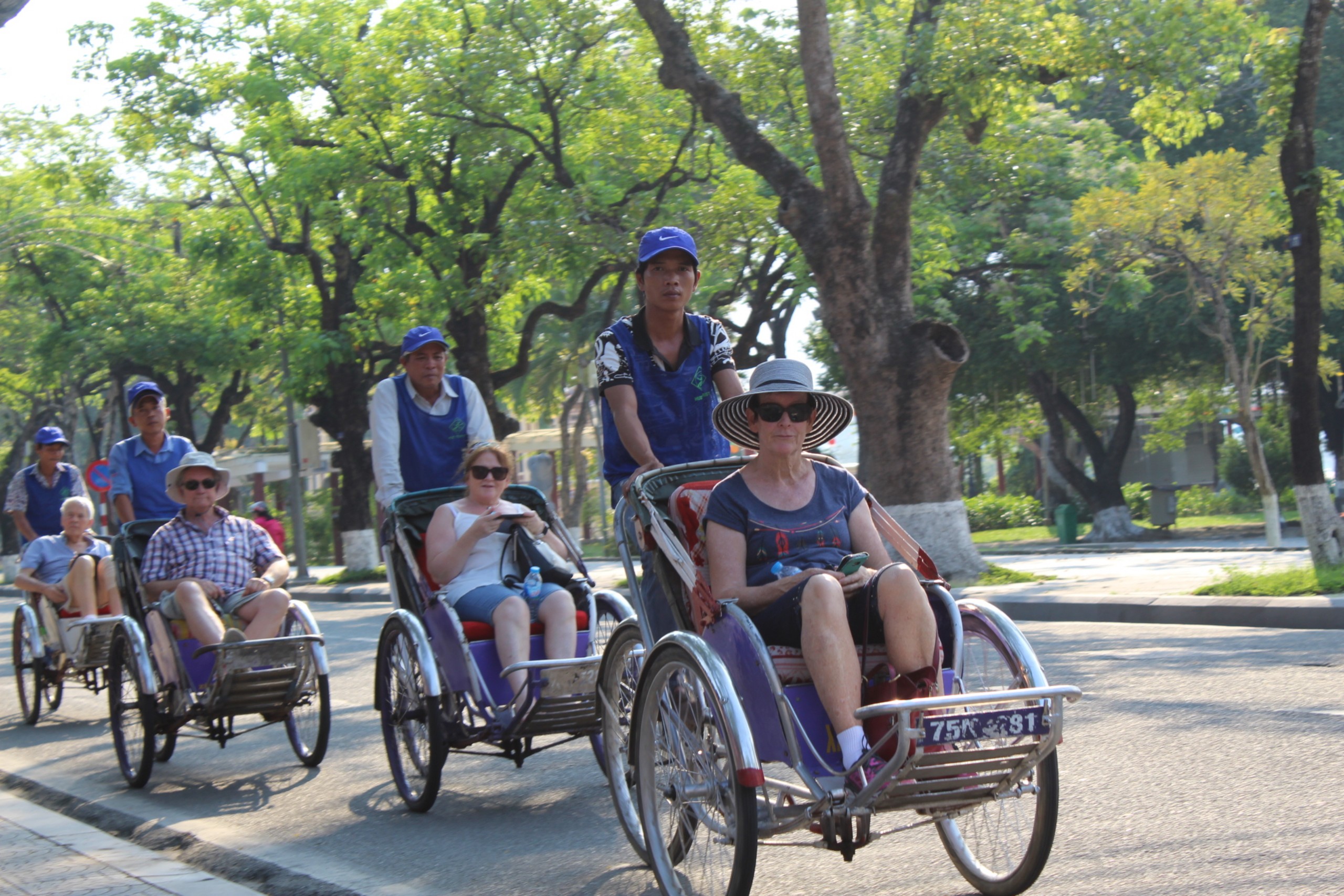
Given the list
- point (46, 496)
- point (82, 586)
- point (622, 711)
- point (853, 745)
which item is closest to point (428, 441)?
point (622, 711)

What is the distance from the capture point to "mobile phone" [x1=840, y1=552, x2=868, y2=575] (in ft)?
13.9

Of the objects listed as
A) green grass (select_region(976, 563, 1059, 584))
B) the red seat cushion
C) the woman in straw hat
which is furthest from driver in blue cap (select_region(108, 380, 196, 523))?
green grass (select_region(976, 563, 1059, 584))

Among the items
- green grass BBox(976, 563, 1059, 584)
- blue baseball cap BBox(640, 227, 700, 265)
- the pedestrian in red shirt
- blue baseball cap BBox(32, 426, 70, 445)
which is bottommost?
green grass BBox(976, 563, 1059, 584)

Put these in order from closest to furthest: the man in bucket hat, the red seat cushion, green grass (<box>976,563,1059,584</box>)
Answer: the red seat cushion < the man in bucket hat < green grass (<box>976,563,1059,584</box>)

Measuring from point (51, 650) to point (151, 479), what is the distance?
1.88 metres

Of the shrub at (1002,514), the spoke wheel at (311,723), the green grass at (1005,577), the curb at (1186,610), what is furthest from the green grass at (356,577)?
the shrub at (1002,514)

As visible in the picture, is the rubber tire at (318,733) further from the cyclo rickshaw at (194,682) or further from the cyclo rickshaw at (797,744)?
the cyclo rickshaw at (797,744)

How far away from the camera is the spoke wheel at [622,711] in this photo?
4.95 m

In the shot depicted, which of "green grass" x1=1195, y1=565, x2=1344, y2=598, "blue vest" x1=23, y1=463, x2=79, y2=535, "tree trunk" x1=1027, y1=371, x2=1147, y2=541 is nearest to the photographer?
"blue vest" x1=23, y1=463, x2=79, y2=535

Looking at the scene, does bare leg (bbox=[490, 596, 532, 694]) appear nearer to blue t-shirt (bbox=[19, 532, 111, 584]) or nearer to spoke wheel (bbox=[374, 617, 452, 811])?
spoke wheel (bbox=[374, 617, 452, 811])

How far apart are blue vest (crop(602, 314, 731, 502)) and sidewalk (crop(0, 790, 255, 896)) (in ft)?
6.75

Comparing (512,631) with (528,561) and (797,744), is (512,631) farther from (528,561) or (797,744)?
(797,744)

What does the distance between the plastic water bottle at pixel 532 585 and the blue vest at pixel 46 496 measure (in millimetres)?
5750

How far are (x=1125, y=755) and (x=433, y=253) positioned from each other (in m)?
19.1
